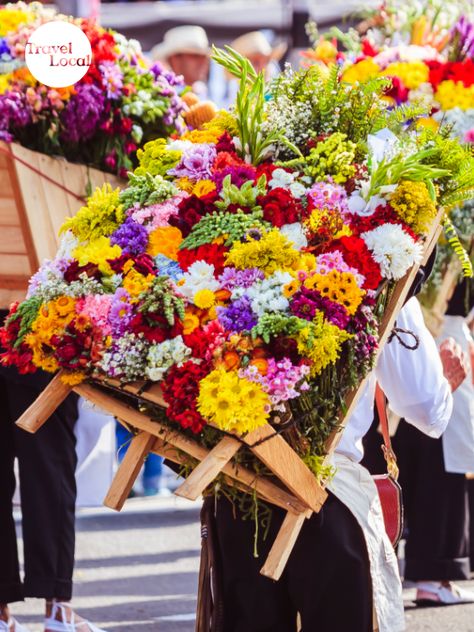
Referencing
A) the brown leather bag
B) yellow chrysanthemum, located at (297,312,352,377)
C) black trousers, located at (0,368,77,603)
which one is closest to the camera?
yellow chrysanthemum, located at (297,312,352,377)

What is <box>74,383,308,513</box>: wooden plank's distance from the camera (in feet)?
9.74

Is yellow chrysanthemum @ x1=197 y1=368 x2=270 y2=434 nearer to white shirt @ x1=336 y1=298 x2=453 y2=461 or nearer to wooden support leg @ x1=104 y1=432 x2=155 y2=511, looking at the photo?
wooden support leg @ x1=104 y1=432 x2=155 y2=511

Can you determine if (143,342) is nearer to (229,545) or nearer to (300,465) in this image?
(300,465)

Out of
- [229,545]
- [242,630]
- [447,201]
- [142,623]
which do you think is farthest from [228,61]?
[142,623]

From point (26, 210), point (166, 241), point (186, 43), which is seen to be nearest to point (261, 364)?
point (166, 241)

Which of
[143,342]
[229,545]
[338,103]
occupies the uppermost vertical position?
[338,103]

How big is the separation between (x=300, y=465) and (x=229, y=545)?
50cm

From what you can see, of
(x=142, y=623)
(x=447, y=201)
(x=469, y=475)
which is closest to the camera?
(x=447, y=201)

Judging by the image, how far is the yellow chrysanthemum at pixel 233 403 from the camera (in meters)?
2.79

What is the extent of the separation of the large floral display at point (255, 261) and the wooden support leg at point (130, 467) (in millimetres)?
188

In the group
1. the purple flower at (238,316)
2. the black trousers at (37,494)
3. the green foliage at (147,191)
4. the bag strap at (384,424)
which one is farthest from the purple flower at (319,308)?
the black trousers at (37,494)

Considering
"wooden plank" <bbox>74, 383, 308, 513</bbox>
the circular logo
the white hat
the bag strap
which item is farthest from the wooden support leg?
the white hat

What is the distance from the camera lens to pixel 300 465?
2945mm

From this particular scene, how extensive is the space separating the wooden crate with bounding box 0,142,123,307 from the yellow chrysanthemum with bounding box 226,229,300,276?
6.60 feet
